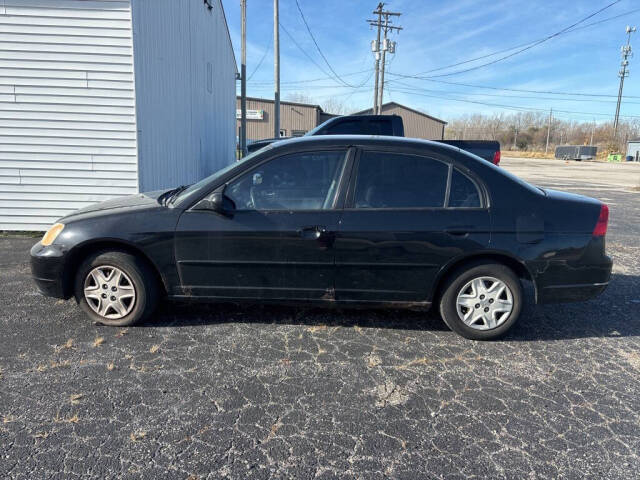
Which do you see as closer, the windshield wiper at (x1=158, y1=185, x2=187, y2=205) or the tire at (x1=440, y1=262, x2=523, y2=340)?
the tire at (x1=440, y1=262, x2=523, y2=340)

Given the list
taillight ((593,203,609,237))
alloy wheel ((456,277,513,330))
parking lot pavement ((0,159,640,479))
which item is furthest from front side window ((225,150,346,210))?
taillight ((593,203,609,237))

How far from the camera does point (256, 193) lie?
3.54 meters

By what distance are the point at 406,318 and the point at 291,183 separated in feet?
5.50

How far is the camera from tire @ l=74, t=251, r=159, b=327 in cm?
354

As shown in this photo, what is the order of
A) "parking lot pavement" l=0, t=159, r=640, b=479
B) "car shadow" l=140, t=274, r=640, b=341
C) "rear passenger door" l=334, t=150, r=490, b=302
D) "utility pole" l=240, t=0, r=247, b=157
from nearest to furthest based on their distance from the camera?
"parking lot pavement" l=0, t=159, r=640, b=479 < "rear passenger door" l=334, t=150, r=490, b=302 < "car shadow" l=140, t=274, r=640, b=341 < "utility pole" l=240, t=0, r=247, b=157

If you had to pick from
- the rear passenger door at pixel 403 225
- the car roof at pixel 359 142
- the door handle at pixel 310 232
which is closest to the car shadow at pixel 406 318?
the rear passenger door at pixel 403 225

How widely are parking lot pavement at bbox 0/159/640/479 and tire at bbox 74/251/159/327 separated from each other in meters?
0.15

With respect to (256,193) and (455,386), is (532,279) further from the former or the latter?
(256,193)

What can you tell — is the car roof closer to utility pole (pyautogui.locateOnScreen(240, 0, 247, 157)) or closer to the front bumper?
the front bumper

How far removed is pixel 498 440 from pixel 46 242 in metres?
3.68

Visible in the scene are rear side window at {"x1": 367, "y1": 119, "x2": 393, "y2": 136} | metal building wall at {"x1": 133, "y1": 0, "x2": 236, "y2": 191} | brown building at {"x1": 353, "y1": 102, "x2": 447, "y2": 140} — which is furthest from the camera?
brown building at {"x1": 353, "y1": 102, "x2": 447, "y2": 140}

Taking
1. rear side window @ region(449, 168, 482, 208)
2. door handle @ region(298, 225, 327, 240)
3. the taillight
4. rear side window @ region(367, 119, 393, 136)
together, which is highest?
rear side window @ region(367, 119, 393, 136)

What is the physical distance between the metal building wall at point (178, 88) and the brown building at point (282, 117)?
78.7 feet

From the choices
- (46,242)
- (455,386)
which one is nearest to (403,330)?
(455,386)
